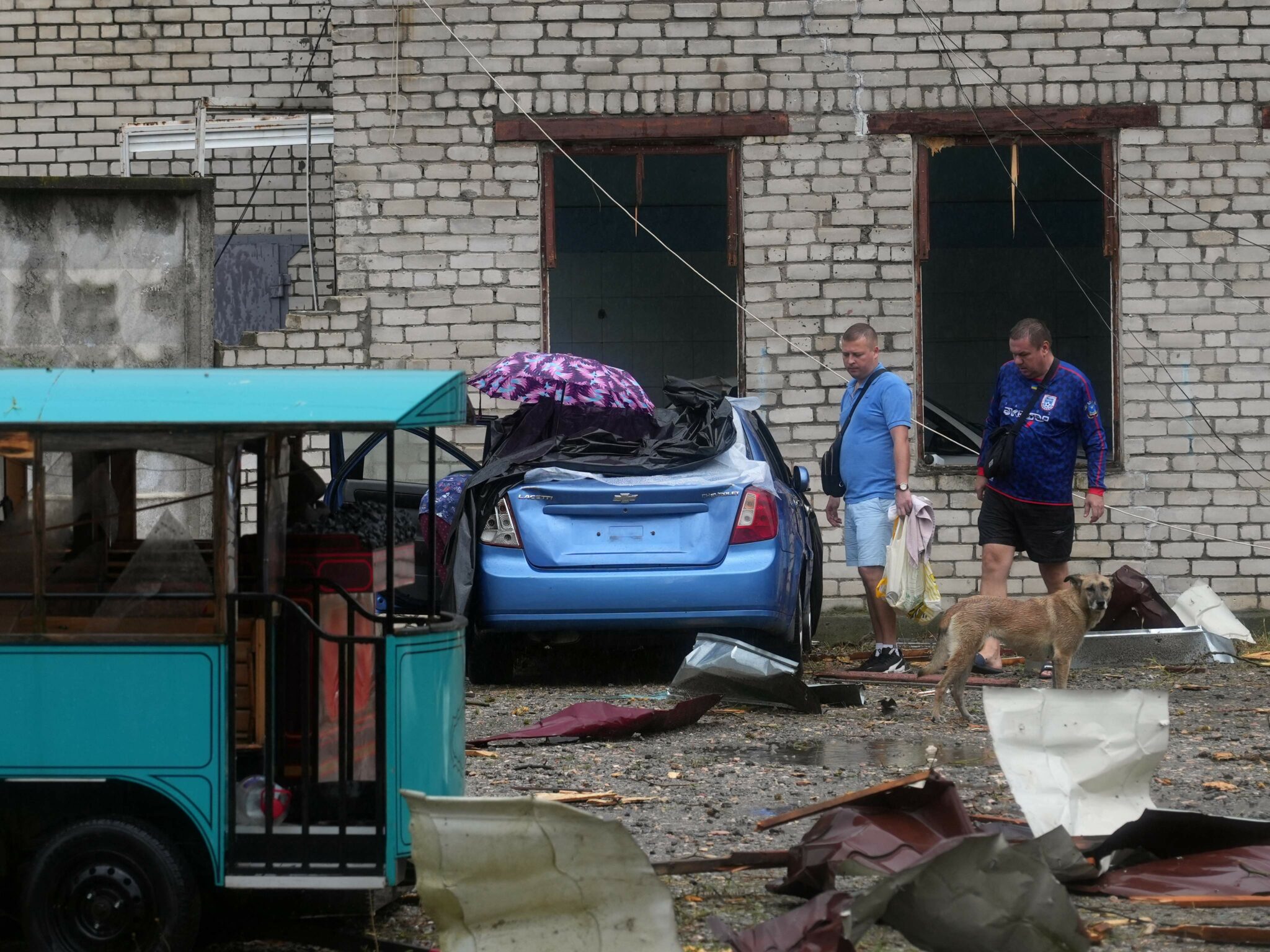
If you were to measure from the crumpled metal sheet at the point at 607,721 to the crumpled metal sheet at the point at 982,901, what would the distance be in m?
3.44

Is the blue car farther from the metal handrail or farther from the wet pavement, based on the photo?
the metal handrail

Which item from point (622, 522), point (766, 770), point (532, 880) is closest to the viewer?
point (532, 880)

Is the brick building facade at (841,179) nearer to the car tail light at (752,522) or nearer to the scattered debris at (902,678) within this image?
the scattered debris at (902,678)

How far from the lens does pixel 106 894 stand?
13.8 feet

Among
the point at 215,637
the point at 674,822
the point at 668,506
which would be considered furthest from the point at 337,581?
the point at 668,506

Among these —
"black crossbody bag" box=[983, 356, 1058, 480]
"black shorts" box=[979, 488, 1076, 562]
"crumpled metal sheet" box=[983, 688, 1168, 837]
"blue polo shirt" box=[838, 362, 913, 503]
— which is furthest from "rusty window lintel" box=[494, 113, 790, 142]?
"crumpled metal sheet" box=[983, 688, 1168, 837]

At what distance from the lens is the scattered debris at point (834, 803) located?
4922 mm

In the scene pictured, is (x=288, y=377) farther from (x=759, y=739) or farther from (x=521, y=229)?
(x=521, y=229)

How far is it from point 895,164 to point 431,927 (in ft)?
29.1

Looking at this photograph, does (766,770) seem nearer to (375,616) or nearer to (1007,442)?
(375,616)

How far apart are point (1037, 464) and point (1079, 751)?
4.52 meters

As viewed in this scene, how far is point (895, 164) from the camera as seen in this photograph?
12289 millimetres

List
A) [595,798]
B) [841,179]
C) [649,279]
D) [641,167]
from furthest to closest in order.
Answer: [649,279] → [641,167] → [841,179] → [595,798]

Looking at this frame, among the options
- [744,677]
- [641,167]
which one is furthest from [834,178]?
[744,677]
